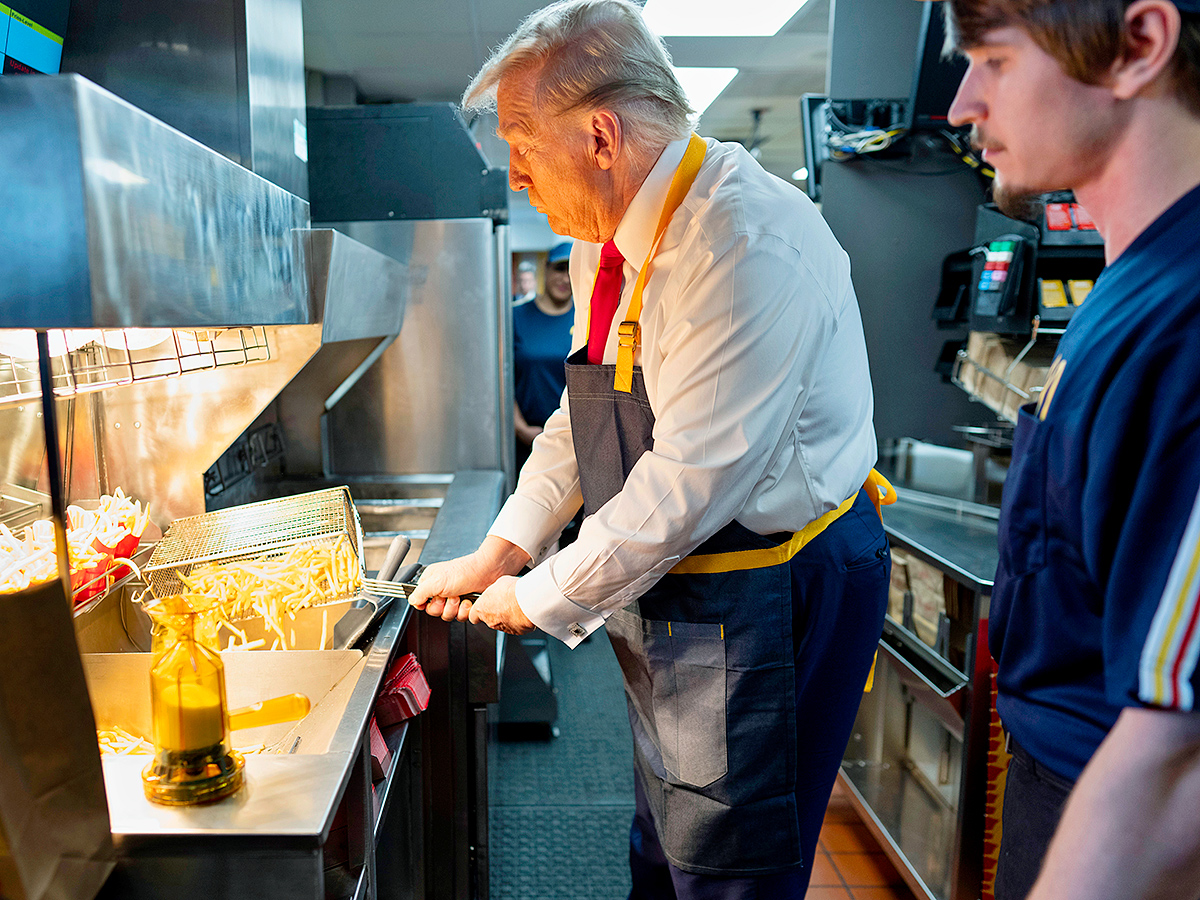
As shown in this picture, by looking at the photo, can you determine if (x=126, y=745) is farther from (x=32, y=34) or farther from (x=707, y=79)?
(x=707, y=79)

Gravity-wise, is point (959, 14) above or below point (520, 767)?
above

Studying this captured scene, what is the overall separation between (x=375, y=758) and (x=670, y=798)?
480mm

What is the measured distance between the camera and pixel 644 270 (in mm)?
1308

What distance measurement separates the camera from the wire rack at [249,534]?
1.34 metres

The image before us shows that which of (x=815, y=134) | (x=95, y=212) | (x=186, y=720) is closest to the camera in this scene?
(x=95, y=212)

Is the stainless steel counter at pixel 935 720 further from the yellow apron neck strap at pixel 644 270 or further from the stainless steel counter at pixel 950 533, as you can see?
the yellow apron neck strap at pixel 644 270

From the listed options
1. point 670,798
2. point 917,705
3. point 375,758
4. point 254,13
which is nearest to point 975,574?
point 917,705

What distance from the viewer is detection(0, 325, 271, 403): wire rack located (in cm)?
116

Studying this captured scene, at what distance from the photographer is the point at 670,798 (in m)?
1.37

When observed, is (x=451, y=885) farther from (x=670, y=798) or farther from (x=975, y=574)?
(x=975, y=574)

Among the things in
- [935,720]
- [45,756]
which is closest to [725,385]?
[45,756]

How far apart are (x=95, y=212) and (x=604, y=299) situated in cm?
87

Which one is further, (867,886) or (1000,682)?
(867,886)

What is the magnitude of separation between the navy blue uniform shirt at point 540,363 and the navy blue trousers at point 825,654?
91.0 inches
